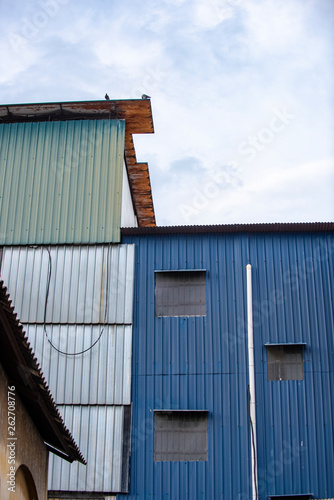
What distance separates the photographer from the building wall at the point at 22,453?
8125 millimetres

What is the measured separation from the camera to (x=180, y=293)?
52.0 feet

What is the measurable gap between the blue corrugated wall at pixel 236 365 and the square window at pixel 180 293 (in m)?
0.18

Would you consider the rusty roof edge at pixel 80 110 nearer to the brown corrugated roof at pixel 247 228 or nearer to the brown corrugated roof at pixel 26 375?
the brown corrugated roof at pixel 247 228

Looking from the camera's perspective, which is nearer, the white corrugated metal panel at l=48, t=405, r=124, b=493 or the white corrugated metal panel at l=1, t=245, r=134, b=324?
the white corrugated metal panel at l=48, t=405, r=124, b=493

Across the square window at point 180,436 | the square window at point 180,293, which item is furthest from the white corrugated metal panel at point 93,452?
the square window at point 180,293

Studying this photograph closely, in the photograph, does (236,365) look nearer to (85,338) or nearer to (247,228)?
(247,228)

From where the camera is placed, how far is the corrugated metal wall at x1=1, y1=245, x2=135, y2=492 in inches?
574

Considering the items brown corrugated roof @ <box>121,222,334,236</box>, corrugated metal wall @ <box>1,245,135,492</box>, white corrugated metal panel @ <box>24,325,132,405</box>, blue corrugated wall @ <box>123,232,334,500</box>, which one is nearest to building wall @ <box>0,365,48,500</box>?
corrugated metal wall @ <box>1,245,135,492</box>

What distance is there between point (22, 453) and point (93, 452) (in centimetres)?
583

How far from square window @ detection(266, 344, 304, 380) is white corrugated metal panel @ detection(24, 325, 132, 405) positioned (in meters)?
3.66

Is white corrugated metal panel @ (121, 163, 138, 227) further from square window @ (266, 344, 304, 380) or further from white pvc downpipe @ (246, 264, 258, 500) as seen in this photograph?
square window @ (266, 344, 304, 380)

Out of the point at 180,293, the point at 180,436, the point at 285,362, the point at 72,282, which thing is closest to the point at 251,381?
the point at 285,362

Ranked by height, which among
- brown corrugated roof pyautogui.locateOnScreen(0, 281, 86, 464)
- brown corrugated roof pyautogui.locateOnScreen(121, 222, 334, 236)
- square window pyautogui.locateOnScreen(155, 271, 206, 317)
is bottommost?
brown corrugated roof pyautogui.locateOnScreen(0, 281, 86, 464)

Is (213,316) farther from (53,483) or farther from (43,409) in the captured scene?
(43,409)
